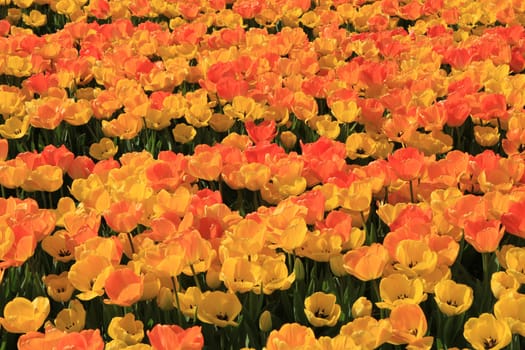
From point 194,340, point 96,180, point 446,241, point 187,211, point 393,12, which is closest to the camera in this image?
point 194,340

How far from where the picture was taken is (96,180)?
9.35 ft

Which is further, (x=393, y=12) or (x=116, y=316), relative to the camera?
(x=393, y=12)

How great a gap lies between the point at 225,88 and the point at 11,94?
0.96 meters

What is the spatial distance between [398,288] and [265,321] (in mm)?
353

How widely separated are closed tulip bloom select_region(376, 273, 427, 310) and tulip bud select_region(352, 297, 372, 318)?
6 cm

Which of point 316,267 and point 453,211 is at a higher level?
point 453,211

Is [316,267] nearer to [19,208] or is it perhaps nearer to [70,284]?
Result: [70,284]

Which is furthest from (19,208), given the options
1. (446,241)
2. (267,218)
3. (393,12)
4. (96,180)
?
(393,12)

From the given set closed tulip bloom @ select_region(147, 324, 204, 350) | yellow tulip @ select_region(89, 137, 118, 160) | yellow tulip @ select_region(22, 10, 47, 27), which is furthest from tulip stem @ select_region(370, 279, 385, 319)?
yellow tulip @ select_region(22, 10, 47, 27)

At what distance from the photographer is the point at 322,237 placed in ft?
7.79

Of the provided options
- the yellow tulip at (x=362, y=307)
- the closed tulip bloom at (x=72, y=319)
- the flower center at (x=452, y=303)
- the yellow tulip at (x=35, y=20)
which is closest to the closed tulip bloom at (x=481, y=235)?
the flower center at (x=452, y=303)

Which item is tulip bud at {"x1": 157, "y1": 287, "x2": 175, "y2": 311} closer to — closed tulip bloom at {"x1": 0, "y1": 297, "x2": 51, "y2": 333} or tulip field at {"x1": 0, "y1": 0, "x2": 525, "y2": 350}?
tulip field at {"x1": 0, "y1": 0, "x2": 525, "y2": 350}

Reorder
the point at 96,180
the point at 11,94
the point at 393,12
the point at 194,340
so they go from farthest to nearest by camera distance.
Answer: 1. the point at 393,12
2. the point at 11,94
3. the point at 96,180
4. the point at 194,340

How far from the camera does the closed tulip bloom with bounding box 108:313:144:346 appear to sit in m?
2.11
